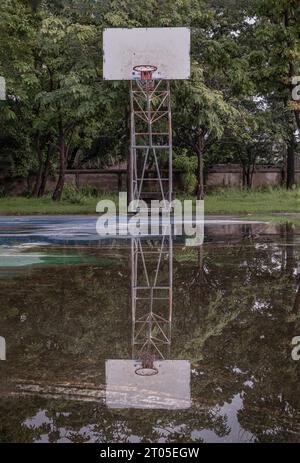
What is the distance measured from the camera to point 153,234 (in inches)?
575

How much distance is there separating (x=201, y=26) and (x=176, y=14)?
10.5 ft

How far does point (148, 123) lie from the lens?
1853 centimetres

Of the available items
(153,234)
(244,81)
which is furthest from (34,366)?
(244,81)

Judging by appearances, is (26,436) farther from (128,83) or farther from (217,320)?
(128,83)

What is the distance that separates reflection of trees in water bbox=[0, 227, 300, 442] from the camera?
349cm

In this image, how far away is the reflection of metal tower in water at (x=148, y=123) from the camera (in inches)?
728

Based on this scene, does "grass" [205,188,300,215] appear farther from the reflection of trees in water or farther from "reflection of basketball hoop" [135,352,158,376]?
"reflection of basketball hoop" [135,352,158,376]

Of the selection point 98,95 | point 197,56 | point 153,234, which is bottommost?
point 153,234

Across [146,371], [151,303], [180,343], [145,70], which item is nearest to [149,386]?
[146,371]

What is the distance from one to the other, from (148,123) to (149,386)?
49.7 ft

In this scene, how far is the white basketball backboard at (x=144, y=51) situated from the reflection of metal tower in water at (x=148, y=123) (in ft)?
1.05

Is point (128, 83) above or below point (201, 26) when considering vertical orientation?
below

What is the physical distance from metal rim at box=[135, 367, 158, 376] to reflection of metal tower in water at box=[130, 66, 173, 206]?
13423mm

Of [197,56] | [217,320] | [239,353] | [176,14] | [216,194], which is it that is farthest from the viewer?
[216,194]
